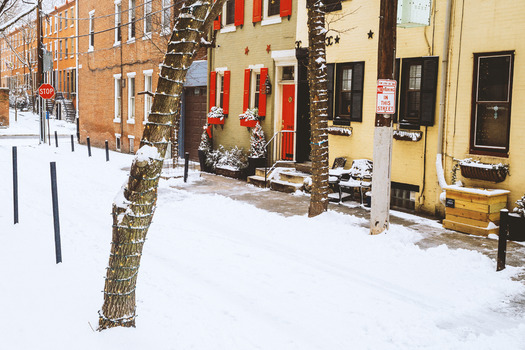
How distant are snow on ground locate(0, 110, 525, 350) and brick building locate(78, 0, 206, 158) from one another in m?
11.2

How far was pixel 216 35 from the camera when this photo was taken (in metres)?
19.6

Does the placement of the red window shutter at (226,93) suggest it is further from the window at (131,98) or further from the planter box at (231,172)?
the window at (131,98)

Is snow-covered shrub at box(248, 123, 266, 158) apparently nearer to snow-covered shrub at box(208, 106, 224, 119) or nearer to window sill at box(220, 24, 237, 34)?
snow-covered shrub at box(208, 106, 224, 119)

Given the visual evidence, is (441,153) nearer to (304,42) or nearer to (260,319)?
(304,42)

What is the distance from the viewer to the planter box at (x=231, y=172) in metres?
17.1

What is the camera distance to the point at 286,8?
15.8 m

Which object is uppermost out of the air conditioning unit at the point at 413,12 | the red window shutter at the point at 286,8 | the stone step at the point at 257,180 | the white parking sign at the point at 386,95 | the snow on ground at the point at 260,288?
the red window shutter at the point at 286,8

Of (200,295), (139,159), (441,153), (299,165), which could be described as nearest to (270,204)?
(299,165)

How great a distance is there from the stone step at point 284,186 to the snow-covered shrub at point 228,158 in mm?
2495

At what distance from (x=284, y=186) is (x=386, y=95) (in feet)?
20.0

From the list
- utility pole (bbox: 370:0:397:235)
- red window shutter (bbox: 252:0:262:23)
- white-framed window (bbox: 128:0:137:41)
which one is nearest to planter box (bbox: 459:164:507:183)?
utility pole (bbox: 370:0:397:235)

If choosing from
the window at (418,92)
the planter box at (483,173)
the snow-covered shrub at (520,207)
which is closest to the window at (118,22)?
the window at (418,92)

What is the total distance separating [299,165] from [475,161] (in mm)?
5834

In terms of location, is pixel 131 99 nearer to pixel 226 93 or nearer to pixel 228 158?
pixel 226 93
